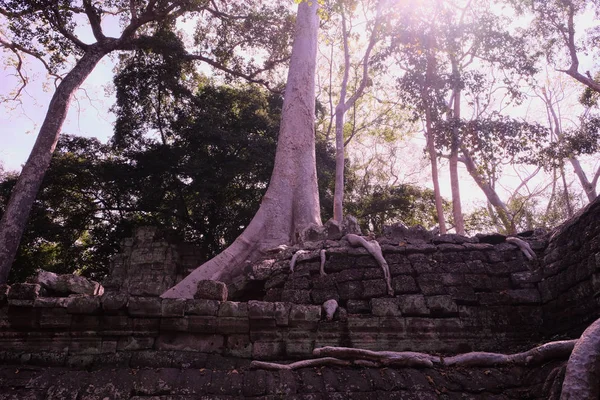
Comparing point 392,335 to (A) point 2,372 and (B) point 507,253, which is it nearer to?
(B) point 507,253

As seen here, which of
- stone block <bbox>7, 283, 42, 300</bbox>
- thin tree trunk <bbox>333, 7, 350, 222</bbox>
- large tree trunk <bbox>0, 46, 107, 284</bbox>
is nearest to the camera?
stone block <bbox>7, 283, 42, 300</bbox>

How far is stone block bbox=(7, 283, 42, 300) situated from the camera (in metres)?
2.70

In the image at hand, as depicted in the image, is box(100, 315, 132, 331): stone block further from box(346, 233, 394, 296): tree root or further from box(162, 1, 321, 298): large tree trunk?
box(162, 1, 321, 298): large tree trunk

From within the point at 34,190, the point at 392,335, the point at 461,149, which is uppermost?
the point at 461,149

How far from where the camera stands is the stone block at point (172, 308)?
9.21 feet

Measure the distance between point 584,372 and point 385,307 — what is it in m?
1.59

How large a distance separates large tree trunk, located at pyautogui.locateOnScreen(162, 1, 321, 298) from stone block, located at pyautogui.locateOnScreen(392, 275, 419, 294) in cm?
228

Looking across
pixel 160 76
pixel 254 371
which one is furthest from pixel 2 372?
pixel 160 76

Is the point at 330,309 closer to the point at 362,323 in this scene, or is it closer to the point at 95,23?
the point at 362,323

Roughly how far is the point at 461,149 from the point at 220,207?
6.04 m

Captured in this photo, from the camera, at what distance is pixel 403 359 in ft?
8.87

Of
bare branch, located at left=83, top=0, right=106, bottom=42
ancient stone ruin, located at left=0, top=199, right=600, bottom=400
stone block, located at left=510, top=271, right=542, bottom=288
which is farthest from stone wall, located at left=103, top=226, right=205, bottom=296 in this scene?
stone block, located at left=510, top=271, right=542, bottom=288

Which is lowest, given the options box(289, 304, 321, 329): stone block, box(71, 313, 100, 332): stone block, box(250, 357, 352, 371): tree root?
box(250, 357, 352, 371): tree root

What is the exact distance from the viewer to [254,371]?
2.56m
